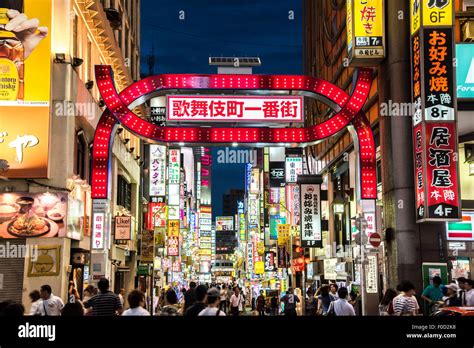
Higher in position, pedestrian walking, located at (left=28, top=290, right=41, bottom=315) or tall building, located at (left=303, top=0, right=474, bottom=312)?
tall building, located at (left=303, top=0, right=474, bottom=312)

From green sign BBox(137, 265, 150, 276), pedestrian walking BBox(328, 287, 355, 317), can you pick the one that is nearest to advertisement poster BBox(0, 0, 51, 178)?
pedestrian walking BBox(328, 287, 355, 317)

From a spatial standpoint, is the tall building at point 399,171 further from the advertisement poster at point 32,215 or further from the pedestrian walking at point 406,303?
the advertisement poster at point 32,215

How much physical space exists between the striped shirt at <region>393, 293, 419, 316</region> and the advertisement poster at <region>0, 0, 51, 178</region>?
14.4 metres

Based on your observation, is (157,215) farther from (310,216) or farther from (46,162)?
(46,162)

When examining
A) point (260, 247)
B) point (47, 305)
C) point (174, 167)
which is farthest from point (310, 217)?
point (260, 247)

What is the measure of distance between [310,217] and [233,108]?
15421 millimetres

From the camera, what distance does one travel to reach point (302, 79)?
73.4ft

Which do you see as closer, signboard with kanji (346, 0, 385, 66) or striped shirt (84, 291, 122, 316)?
striped shirt (84, 291, 122, 316)

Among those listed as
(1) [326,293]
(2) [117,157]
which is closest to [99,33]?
(2) [117,157]

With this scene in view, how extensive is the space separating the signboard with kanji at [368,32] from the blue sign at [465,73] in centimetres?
263

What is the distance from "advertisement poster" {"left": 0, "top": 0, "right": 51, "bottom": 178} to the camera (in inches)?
998

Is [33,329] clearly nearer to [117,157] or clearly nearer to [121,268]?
[117,157]

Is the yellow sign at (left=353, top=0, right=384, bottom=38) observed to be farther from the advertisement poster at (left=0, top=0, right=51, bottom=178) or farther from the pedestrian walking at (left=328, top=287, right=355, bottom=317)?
the pedestrian walking at (left=328, top=287, right=355, bottom=317)

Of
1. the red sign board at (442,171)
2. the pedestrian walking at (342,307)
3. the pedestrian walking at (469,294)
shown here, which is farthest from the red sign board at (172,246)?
the pedestrian walking at (469,294)
